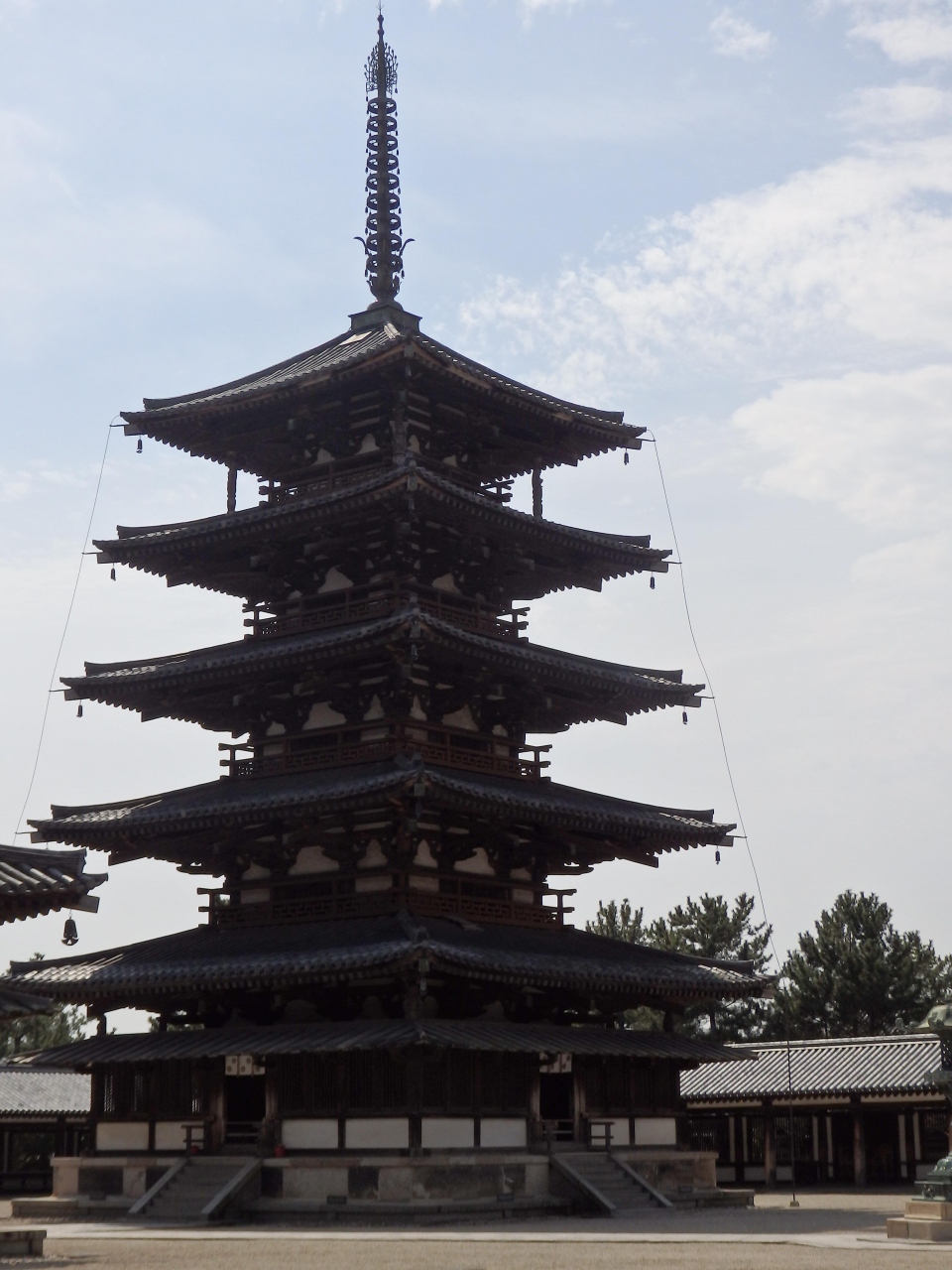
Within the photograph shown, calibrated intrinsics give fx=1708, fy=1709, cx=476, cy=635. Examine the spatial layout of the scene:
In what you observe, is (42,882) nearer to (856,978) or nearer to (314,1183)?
(314,1183)

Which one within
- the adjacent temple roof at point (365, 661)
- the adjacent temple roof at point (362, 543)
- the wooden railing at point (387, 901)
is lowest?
the wooden railing at point (387, 901)

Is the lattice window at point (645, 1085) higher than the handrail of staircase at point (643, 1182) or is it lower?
higher

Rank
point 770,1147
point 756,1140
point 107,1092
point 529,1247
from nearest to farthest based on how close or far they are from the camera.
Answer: point 529,1247
point 107,1092
point 770,1147
point 756,1140

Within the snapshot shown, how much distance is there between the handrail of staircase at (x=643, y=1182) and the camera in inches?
1446

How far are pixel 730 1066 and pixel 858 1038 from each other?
4.26 metres

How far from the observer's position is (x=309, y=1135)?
3575 centimetres

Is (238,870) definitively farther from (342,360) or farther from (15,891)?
(15,891)

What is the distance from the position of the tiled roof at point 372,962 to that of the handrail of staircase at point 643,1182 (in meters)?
3.71

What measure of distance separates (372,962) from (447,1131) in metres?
4.21

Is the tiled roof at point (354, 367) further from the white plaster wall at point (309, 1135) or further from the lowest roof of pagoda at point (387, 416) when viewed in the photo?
the white plaster wall at point (309, 1135)

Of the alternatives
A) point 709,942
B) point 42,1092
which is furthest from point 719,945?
point 42,1092

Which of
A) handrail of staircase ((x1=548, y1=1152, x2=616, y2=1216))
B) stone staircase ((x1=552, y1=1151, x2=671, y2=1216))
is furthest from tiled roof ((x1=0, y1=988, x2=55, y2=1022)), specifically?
stone staircase ((x1=552, y1=1151, x2=671, y2=1216))

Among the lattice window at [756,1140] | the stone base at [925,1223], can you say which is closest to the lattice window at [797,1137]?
the lattice window at [756,1140]

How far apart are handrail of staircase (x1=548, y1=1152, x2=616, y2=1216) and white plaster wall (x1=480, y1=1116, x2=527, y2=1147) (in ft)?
2.71
